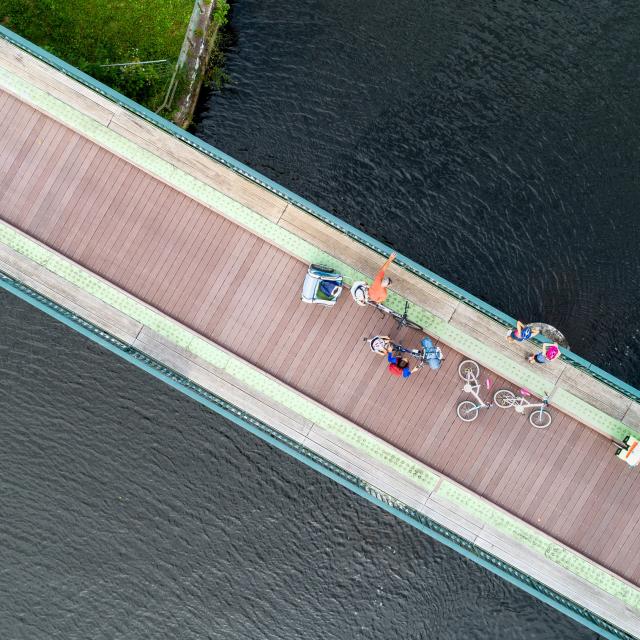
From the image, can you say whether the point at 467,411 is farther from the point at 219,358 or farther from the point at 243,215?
the point at 243,215

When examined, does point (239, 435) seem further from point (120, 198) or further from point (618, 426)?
point (618, 426)

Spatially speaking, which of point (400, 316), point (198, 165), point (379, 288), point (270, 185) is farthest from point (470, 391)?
point (198, 165)

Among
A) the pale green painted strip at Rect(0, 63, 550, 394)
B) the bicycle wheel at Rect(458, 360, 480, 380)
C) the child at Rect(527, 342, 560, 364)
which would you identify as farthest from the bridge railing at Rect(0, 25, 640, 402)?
the bicycle wheel at Rect(458, 360, 480, 380)

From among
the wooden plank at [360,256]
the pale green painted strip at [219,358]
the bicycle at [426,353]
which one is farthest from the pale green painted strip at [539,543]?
the wooden plank at [360,256]

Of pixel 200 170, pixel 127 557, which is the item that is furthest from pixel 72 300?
pixel 127 557

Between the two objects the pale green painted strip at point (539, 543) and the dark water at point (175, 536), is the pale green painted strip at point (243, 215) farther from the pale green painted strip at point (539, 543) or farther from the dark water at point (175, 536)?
the dark water at point (175, 536)

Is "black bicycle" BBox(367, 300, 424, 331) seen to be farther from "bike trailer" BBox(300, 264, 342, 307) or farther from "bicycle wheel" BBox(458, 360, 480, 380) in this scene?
"bicycle wheel" BBox(458, 360, 480, 380)
